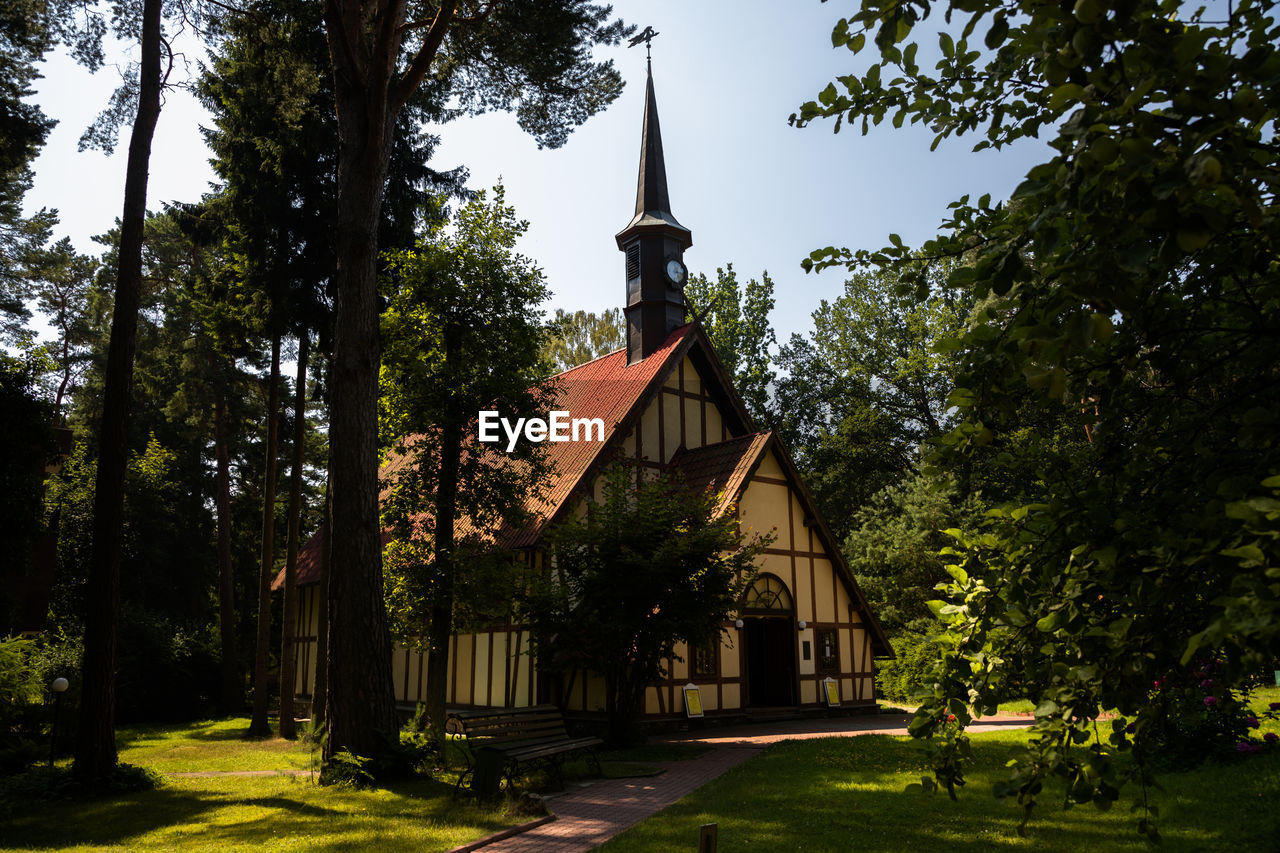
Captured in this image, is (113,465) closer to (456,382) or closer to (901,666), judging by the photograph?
(456,382)

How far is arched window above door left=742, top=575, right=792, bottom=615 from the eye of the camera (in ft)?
60.8

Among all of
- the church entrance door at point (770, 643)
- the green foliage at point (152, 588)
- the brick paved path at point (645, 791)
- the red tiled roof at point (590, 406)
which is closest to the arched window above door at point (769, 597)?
the church entrance door at point (770, 643)

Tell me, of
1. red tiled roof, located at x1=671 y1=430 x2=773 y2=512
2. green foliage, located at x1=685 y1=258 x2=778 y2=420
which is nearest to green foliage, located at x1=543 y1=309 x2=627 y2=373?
green foliage, located at x1=685 y1=258 x2=778 y2=420

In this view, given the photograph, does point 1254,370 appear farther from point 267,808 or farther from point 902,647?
point 902,647

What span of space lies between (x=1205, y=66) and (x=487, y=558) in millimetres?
13557

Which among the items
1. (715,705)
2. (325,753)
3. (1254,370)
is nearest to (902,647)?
(715,705)

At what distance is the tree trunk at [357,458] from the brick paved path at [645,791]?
283 cm

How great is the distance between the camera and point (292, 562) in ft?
61.3

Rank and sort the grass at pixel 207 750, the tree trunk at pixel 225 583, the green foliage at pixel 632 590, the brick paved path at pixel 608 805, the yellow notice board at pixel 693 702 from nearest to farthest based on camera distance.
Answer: the brick paved path at pixel 608 805, the green foliage at pixel 632 590, the grass at pixel 207 750, the yellow notice board at pixel 693 702, the tree trunk at pixel 225 583

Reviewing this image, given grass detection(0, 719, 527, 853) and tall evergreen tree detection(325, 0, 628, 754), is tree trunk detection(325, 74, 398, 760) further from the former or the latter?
grass detection(0, 719, 527, 853)

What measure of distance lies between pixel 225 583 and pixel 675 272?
1882 cm

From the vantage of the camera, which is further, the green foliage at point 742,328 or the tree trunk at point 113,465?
the green foliage at point 742,328

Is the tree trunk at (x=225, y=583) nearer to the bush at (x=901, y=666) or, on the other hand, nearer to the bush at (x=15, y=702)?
the bush at (x=15, y=702)

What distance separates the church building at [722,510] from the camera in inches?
678
